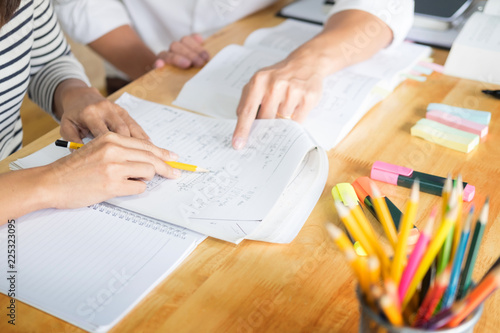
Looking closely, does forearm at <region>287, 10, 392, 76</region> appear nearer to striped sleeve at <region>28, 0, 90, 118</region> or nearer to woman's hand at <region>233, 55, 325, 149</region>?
woman's hand at <region>233, 55, 325, 149</region>

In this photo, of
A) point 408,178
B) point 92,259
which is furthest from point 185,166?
point 408,178

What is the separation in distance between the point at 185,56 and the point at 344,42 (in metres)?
0.34

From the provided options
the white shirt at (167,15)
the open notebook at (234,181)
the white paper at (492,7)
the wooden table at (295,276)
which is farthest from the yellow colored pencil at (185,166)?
the white paper at (492,7)

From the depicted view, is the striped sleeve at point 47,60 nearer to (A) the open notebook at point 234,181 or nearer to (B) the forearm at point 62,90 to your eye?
(B) the forearm at point 62,90

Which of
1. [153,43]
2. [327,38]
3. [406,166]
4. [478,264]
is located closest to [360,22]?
[327,38]

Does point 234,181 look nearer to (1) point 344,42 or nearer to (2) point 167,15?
(1) point 344,42

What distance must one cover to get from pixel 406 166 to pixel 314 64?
0.27 m

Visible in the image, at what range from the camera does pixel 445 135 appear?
31.7 inches

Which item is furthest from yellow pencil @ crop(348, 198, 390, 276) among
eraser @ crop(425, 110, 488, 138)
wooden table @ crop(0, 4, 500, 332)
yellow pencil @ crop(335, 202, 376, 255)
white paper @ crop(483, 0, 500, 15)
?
white paper @ crop(483, 0, 500, 15)

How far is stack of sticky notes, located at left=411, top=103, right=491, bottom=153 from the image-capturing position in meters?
0.79

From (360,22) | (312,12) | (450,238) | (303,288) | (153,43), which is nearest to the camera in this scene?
(450,238)

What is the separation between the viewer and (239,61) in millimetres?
1046

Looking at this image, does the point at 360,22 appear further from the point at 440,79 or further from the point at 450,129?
the point at 450,129

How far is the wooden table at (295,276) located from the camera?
1.68ft
